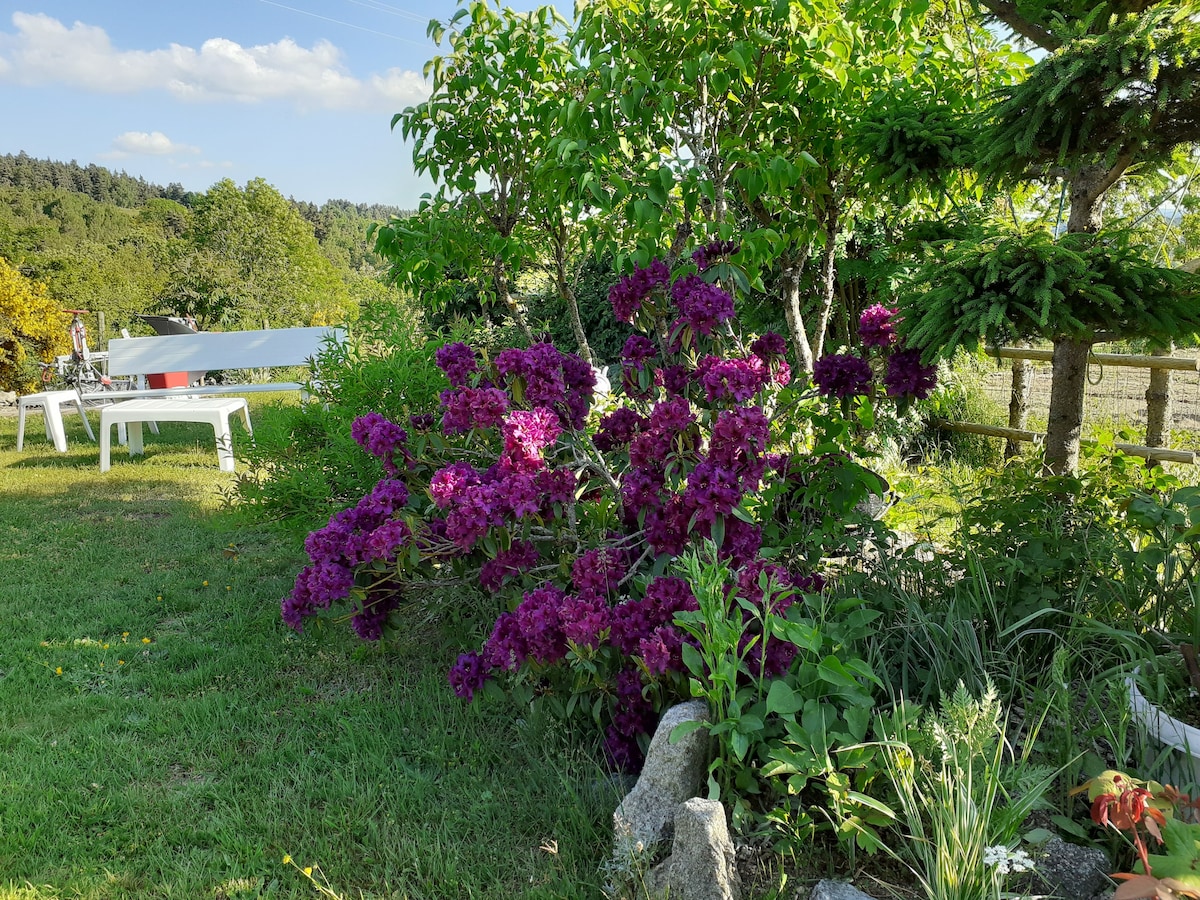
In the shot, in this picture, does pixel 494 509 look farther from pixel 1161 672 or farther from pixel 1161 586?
pixel 1161 586

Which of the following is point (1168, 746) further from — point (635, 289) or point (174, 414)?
point (174, 414)

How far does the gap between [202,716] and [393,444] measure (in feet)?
3.44

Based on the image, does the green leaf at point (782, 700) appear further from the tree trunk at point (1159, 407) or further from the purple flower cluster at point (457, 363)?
the tree trunk at point (1159, 407)

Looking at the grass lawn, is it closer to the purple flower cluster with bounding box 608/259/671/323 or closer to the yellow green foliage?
the purple flower cluster with bounding box 608/259/671/323

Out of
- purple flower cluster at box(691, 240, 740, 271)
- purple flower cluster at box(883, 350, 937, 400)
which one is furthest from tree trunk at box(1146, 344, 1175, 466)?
purple flower cluster at box(691, 240, 740, 271)

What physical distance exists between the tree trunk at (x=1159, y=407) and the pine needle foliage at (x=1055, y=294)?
10.2 ft

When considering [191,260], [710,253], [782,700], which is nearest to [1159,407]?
[710,253]

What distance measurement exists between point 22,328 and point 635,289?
28.9ft

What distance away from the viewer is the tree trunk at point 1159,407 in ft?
14.5

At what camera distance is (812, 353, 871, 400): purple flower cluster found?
2.37m

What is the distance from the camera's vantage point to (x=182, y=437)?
24.3ft

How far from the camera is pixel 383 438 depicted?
2.33 m

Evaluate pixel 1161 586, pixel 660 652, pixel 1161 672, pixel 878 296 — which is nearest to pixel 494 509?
pixel 660 652

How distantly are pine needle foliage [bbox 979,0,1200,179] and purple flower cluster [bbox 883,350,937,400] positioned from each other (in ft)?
1.89
